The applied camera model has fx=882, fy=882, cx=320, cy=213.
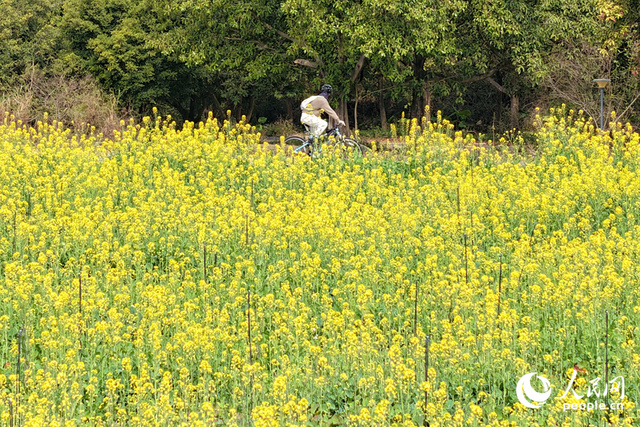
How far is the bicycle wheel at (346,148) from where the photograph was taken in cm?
1312

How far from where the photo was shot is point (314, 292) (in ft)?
25.8

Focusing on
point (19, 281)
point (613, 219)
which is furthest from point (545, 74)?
point (19, 281)

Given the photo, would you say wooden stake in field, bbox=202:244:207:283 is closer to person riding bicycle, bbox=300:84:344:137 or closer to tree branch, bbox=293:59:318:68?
person riding bicycle, bbox=300:84:344:137

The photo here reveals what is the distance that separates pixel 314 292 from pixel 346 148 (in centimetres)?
633

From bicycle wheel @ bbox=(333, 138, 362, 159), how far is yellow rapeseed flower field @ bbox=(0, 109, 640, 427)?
924 millimetres

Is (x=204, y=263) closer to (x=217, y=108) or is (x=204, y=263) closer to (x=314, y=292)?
(x=314, y=292)

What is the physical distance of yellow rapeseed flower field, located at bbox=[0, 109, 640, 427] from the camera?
5801 mm

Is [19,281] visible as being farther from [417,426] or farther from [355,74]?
[355,74]

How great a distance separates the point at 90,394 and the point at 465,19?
2045 centimetres

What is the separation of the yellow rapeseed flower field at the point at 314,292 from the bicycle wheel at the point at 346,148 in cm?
92

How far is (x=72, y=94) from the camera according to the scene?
78.2 ft

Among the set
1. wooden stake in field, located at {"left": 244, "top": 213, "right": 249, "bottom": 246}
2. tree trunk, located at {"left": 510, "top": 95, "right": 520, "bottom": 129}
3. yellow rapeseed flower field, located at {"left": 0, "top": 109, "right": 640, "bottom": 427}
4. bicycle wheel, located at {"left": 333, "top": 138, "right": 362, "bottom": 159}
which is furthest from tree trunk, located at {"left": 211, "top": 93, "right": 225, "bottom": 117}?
wooden stake in field, located at {"left": 244, "top": 213, "right": 249, "bottom": 246}

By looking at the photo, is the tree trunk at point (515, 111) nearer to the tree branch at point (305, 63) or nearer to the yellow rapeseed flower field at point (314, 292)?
the tree branch at point (305, 63)

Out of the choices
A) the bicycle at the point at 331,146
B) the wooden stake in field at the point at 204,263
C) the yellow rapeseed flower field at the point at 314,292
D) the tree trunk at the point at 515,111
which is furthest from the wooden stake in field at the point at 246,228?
the tree trunk at the point at 515,111
